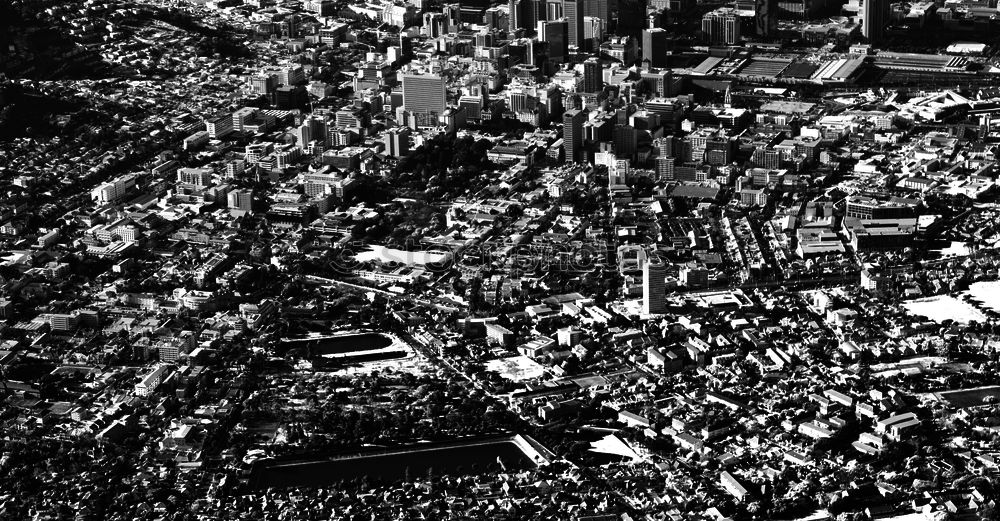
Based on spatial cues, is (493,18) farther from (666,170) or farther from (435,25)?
(666,170)

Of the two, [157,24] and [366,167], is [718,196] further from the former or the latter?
[157,24]

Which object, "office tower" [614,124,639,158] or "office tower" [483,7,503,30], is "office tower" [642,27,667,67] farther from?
"office tower" [614,124,639,158]

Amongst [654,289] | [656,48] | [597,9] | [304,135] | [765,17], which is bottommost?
[654,289]

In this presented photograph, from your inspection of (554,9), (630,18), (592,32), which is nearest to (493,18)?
(554,9)

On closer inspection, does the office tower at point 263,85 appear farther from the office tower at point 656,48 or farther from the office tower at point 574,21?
the office tower at point 656,48

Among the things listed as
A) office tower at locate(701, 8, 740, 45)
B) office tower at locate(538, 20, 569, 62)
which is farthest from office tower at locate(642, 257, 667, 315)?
office tower at locate(701, 8, 740, 45)

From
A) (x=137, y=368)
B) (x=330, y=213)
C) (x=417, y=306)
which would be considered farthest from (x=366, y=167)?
(x=137, y=368)

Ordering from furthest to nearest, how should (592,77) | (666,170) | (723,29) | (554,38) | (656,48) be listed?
(723,29) → (554,38) → (656,48) → (592,77) → (666,170)
